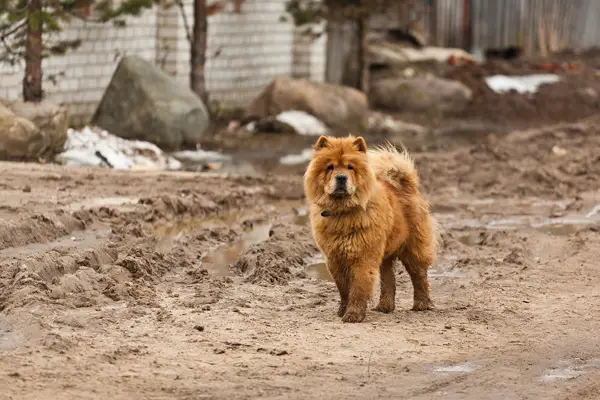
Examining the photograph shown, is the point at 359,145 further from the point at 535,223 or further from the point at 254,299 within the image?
the point at 535,223

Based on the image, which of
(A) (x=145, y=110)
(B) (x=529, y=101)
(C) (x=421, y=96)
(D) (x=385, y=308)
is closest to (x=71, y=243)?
(D) (x=385, y=308)

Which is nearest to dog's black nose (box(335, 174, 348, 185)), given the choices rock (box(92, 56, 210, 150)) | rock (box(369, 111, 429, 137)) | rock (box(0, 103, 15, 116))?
rock (box(0, 103, 15, 116))

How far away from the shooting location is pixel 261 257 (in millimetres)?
11117

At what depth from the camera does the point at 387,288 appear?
9352 mm

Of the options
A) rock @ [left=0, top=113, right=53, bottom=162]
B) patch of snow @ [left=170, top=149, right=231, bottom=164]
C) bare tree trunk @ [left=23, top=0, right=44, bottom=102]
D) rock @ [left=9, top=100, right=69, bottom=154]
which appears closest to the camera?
rock @ [left=0, top=113, right=53, bottom=162]

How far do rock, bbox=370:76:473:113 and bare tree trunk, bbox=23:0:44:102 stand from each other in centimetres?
1123

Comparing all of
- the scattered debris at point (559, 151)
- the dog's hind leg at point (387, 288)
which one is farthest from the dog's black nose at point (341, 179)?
the scattered debris at point (559, 151)

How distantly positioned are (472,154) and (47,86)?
687cm

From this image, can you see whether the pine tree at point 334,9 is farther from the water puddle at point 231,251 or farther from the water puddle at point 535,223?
the water puddle at point 231,251

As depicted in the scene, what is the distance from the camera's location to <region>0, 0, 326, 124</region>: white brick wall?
20766 mm

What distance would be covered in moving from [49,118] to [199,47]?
5884mm

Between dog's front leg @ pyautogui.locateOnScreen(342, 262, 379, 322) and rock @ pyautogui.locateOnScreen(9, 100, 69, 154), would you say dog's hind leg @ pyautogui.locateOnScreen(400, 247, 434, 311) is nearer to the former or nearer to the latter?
dog's front leg @ pyautogui.locateOnScreen(342, 262, 379, 322)

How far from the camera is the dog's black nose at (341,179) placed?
847 cm

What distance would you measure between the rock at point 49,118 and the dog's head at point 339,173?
27.4ft
